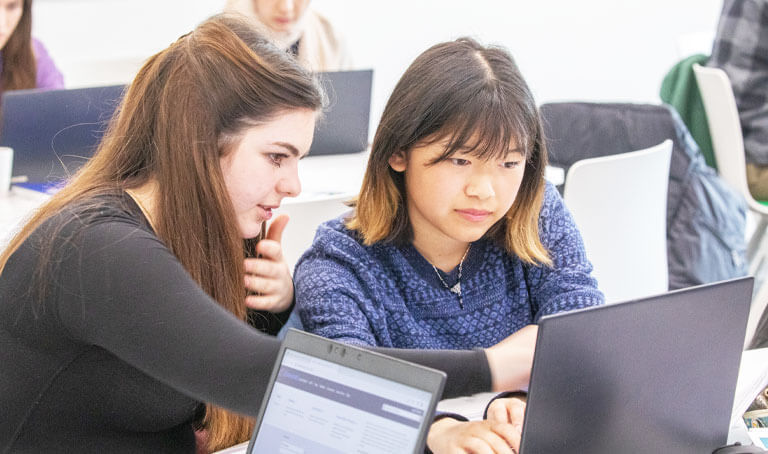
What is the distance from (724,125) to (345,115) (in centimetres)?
126

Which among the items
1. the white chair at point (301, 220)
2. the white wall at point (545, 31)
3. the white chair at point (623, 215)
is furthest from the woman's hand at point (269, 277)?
the white wall at point (545, 31)

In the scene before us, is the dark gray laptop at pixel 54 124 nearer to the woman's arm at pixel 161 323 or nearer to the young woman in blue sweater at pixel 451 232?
the young woman in blue sweater at pixel 451 232

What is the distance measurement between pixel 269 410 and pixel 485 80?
0.70 meters

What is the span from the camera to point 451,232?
148 centimetres

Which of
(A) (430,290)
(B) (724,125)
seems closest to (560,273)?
(A) (430,290)

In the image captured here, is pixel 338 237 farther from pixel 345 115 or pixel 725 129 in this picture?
pixel 725 129

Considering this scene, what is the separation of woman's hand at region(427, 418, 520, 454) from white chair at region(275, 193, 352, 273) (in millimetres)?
1088

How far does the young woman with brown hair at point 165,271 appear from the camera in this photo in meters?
1.04

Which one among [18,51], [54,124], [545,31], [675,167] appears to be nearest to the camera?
[54,124]

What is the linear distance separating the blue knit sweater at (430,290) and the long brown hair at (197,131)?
0.71ft

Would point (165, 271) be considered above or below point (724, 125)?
above

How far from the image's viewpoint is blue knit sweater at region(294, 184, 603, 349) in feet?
4.80

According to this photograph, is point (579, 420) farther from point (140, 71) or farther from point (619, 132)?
point (619, 132)

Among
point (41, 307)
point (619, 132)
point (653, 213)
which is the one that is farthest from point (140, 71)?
point (619, 132)
